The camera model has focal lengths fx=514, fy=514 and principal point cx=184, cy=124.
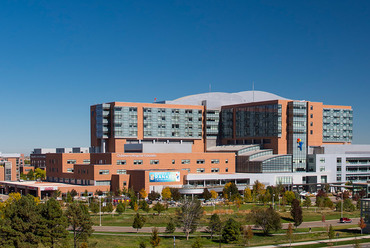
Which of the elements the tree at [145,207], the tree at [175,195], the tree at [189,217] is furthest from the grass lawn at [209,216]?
the tree at [175,195]

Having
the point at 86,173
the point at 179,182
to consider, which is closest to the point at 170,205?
the point at 179,182

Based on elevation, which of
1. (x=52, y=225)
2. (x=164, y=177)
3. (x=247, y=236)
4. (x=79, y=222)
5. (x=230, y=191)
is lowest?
(x=247, y=236)

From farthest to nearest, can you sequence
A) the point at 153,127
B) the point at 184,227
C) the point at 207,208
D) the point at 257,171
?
the point at 153,127, the point at 257,171, the point at 207,208, the point at 184,227

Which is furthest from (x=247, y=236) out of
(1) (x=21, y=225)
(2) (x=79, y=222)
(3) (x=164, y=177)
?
(3) (x=164, y=177)

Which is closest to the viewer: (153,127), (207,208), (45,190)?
(207,208)

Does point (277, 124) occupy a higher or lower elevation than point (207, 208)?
higher

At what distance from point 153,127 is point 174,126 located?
27.9ft

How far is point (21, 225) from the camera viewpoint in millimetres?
62406

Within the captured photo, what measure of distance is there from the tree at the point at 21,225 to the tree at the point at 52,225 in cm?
76

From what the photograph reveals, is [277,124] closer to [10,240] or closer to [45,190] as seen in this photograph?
[45,190]

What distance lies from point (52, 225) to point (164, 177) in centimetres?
7450

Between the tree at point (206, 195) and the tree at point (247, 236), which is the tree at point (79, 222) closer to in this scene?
the tree at point (247, 236)

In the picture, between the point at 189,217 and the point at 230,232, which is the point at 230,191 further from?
the point at 230,232

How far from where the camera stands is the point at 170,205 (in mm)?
120250
